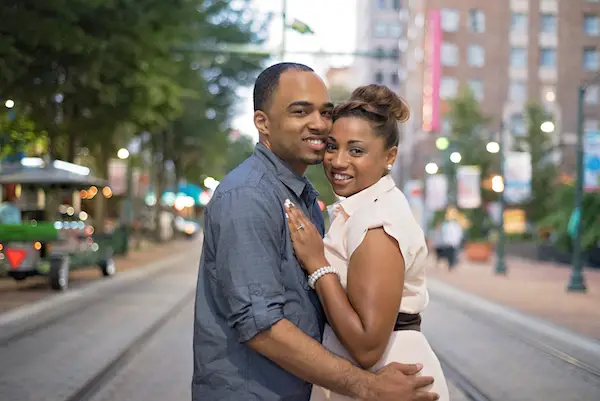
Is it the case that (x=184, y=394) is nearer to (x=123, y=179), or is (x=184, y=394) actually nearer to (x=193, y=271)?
(x=193, y=271)

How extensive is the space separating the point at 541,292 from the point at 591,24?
44232mm

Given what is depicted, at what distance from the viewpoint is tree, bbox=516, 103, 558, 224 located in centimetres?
5366

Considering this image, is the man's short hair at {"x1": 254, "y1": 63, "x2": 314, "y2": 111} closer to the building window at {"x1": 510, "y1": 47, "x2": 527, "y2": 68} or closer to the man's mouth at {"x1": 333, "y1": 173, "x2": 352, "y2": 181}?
the man's mouth at {"x1": 333, "y1": 173, "x2": 352, "y2": 181}

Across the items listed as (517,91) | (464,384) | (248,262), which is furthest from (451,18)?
(248,262)

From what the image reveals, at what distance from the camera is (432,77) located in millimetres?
64062

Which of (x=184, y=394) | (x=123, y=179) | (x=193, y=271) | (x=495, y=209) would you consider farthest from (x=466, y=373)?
(x=495, y=209)

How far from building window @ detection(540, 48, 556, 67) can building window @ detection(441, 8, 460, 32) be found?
6763 mm

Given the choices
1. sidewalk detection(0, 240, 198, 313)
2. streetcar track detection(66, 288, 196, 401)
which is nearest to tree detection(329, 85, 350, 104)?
streetcar track detection(66, 288, 196, 401)

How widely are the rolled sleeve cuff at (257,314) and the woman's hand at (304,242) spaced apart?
0.23 meters

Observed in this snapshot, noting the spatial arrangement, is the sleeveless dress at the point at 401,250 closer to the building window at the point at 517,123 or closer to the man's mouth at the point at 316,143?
the man's mouth at the point at 316,143

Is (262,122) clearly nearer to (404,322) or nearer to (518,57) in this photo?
(404,322)

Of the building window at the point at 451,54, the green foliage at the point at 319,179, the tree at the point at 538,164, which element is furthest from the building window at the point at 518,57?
the green foliage at the point at 319,179

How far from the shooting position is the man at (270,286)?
2672 millimetres

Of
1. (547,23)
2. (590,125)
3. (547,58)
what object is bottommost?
(590,125)
